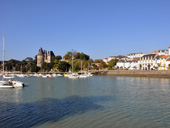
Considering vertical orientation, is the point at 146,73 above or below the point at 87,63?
below

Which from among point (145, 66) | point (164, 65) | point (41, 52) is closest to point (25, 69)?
point (41, 52)

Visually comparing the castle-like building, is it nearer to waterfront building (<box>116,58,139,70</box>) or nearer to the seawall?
waterfront building (<box>116,58,139,70</box>)

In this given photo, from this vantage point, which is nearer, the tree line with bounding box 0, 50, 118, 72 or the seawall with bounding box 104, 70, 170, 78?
the seawall with bounding box 104, 70, 170, 78

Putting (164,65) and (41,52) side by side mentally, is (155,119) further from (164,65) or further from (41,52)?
(41,52)

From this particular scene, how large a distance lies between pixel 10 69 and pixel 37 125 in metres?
Result: 136

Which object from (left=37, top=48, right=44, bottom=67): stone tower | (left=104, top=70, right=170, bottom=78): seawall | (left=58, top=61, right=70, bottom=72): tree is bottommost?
(left=104, top=70, right=170, bottom=78): seawall

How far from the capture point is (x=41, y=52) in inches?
4934

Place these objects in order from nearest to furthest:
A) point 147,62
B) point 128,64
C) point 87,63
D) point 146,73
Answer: point 146,73
point 147,62
point 128,64
point 87,63

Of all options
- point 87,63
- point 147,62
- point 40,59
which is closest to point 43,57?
point 40,59

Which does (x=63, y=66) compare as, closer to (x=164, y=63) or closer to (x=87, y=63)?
(x=87, y=63)

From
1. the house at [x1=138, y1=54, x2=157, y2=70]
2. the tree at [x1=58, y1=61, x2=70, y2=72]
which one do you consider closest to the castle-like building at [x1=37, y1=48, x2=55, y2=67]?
the tree at [x1=58, y1=61, x2=70, y2=72]

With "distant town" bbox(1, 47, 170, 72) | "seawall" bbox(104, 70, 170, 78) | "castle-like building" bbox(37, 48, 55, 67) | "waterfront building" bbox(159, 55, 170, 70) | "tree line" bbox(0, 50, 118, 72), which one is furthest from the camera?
"castle-like building" bbox(37, 48, 55, 67)

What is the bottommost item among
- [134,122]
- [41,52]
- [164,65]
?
[134,122]

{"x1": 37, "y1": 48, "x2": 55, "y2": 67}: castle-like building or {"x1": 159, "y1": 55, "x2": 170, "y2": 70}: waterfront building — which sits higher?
{"x1": 37, "y1": 48, "x2": 55, "y2": 67}: castle-like building
